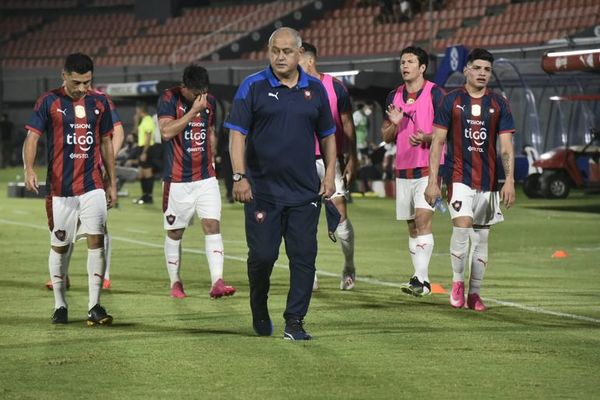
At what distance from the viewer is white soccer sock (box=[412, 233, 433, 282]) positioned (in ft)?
36.2

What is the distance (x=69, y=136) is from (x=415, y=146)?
3.14m

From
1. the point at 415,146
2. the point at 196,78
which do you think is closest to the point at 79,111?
the point at 196,78

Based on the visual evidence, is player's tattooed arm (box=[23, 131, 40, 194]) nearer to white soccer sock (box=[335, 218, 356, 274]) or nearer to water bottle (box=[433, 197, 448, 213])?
water bottle (box=[433, 197, 448, 213])

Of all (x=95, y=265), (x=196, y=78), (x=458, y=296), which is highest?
(x=196, y=78)

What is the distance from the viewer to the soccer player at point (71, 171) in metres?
9.45

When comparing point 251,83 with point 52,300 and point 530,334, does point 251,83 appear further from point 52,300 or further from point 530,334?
point 52,300

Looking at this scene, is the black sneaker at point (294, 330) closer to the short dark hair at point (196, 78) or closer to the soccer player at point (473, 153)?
the soccer player at point (473, 153)

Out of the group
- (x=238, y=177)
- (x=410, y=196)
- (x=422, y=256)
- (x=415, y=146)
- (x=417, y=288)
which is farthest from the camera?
(x=410, y=196)

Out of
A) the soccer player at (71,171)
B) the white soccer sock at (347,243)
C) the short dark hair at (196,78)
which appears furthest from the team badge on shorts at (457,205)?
the soccer player at (71,171)

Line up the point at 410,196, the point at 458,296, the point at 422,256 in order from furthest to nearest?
the point at 410,196, the point at 422,256, the point at 458,296

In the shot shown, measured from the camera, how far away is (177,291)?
11.2 metres

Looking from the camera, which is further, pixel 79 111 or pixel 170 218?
pixel 170 218

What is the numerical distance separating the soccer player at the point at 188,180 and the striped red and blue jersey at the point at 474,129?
2.21 meters

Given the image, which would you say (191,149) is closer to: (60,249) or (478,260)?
(60,249)
